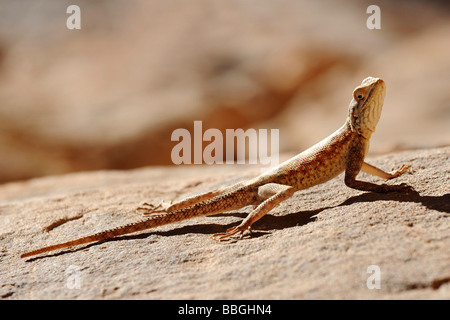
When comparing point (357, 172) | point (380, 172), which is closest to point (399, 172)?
point (380, 172)

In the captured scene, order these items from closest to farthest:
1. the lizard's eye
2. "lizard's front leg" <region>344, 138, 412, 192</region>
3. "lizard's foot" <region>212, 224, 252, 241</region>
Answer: "lizard's foot" <region>212, 224, 252, 241</region> < "lizard's front leg" <region>344, 138, 412, 192</region> < the lizard's eye

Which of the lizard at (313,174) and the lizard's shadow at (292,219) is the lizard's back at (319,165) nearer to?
the lizard at (313,174)

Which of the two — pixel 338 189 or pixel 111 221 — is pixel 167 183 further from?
pixel 338 189

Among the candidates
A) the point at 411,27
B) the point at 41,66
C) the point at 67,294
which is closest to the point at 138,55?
the point at 41,66

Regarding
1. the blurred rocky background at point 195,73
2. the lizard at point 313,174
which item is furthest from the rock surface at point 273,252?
the blurred rocky background at point 195,73

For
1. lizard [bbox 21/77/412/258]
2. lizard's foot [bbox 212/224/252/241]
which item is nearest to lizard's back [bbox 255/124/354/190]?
lizard [bbox 21/77/412/258]

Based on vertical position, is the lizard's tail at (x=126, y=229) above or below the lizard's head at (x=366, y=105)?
below

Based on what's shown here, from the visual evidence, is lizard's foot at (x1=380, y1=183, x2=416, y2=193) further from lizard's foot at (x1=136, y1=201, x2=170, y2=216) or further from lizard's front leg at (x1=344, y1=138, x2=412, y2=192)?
lizard's foot at (x1=136, y1=201, x2=170, y2=216)
